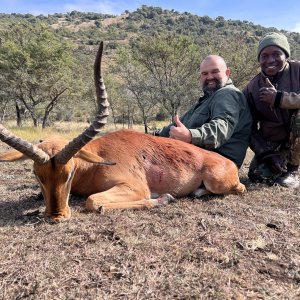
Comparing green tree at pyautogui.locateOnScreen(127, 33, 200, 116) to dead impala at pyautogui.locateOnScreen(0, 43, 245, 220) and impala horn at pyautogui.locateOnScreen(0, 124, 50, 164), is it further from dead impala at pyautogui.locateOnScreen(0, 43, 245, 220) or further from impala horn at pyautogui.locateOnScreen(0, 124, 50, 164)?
impala horn at pyautogui.locateOnScreen(0, 124, 50, 164)

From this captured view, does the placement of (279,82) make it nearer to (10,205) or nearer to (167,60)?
(10,205)

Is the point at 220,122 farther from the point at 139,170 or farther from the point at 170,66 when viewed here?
the point at 170,66

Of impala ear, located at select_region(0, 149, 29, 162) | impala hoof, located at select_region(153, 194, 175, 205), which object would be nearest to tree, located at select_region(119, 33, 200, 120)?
impala hoof, located at select_region(153, 194, 175, 205)

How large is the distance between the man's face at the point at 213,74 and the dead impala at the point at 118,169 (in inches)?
59.8

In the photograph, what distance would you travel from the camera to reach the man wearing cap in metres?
6.75

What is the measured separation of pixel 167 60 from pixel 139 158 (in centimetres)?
2944

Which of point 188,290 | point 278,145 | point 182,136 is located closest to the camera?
point 188,290

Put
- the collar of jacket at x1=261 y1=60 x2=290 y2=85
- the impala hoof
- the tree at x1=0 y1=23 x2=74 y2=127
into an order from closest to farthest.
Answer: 1. the impala hoof
2. the collar of jacket at x1=261 y1=60 x2=290 y2=85
3. the tree at x1=0 y1=23 x2=74 y2=127

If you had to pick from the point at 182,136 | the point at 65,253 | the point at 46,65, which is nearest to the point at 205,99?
the point at 182,136

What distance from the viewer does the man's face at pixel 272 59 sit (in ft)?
22.7

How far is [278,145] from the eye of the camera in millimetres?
7477

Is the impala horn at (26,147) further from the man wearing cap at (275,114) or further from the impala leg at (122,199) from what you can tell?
the man wearing cap at (275,114)

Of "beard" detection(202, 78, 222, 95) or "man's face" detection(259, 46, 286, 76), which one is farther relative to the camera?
"beard" detection(202, 78, 222, 95)

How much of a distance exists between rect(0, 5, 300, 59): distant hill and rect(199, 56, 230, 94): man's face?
82.3 metres
